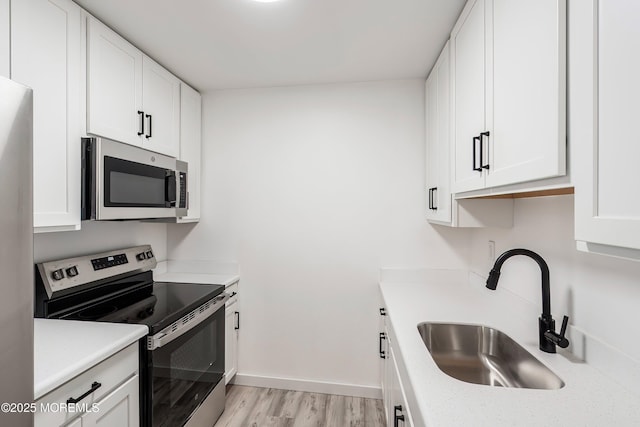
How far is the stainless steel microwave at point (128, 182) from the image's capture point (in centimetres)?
152

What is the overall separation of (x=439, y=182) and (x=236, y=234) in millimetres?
A: 1563

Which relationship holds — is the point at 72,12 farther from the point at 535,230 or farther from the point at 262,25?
the point at 535,230

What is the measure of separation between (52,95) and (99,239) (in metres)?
0.96

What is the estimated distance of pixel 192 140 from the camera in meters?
2.50

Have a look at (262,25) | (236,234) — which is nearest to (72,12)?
(262,25)

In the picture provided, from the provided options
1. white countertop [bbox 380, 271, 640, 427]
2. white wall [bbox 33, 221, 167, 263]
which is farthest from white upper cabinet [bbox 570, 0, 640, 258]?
white wall [bbox 33, 221, 167, 263]

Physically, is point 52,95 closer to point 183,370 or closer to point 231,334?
point 183,370

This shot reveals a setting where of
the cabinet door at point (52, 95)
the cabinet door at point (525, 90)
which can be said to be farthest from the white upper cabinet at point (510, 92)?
the cabinet door at point (52, 95)

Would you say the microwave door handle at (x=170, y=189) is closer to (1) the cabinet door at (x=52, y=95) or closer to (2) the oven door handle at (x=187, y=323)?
(1) the cabinet door at (x=52, y=95)

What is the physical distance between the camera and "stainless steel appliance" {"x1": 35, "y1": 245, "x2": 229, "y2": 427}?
151 cm

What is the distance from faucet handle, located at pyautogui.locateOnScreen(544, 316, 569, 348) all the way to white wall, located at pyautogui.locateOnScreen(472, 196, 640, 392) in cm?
7

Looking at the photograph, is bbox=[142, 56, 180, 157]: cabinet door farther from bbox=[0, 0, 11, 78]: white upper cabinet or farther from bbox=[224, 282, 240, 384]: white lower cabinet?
bbox=[224, 282, 240, 384]: white lower cabinet

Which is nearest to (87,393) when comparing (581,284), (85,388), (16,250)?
(85,388)

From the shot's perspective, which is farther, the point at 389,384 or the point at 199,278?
the point at 199,278
